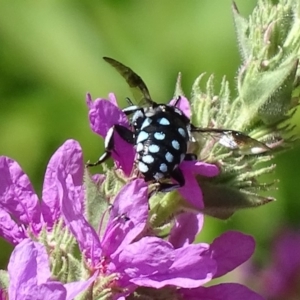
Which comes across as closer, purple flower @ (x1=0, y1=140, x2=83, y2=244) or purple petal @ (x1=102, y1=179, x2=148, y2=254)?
purple petal @ (x1=102, y1=179, x2=148, y2=254)

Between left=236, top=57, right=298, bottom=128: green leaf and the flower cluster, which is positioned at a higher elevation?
left=236, top=57, right=298, bottom=128: green leaf

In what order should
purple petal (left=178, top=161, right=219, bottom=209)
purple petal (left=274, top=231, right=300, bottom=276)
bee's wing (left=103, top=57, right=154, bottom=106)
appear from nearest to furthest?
1. purple petal (left=178, top=161, right=219, bottom=209)
2. bee's wing (left=103, top=57, right=154, bottom=106)
3. purple petal (left=274, top=231, right=300, bottom=276)

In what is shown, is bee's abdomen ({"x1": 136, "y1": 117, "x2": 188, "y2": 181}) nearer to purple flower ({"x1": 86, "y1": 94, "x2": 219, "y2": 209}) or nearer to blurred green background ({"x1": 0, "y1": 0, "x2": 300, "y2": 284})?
purple flower ({"x1": 86, "y1": 94, "x2": 219, "y2": 209})

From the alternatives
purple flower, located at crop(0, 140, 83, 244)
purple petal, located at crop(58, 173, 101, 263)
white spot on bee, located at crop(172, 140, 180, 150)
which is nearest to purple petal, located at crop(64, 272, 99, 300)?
purple petal, located at crop(58, 173, 101, 263)

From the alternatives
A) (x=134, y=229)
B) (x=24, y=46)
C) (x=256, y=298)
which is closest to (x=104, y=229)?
(x=134, y=229)

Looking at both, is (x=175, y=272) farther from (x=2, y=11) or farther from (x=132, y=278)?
(x=2, y=11)

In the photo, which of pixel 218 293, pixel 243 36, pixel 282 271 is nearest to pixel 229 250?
pixel 218 293
